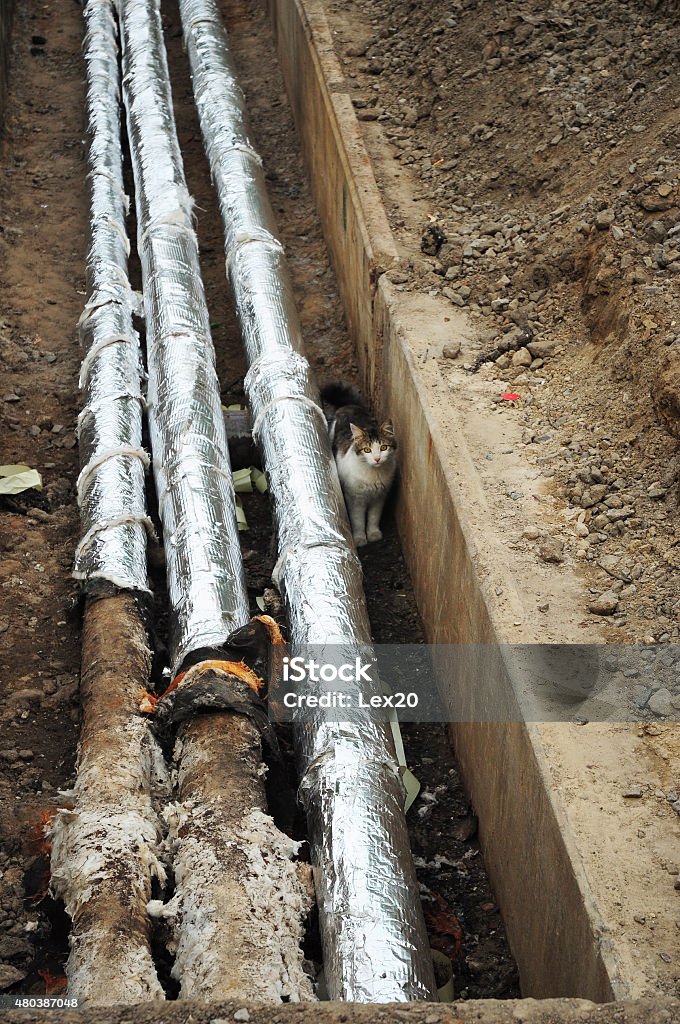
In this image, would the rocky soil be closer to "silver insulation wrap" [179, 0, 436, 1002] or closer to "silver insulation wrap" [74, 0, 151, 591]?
"silver insulation wrap" [179, 0, 436, 1002]

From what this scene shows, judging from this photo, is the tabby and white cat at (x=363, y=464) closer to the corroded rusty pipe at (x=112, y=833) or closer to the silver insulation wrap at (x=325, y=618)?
the silver insulation wrap at (x=325, y=618)

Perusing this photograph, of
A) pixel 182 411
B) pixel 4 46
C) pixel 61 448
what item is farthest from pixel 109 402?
pixel 4 46

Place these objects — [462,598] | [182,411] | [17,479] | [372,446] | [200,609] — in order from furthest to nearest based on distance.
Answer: [17,479]
[182,411]
[372,446]
[200,609]
[462,598]

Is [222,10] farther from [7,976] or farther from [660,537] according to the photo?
[7,976]

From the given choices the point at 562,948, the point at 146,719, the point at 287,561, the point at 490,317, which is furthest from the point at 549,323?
the point at 562,948

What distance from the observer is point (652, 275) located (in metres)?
6.22

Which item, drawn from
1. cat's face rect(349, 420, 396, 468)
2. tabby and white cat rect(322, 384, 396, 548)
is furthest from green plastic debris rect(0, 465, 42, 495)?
cat's face rect(349, 420, 396, 468)

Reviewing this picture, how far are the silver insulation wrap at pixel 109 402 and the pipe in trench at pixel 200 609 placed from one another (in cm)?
15

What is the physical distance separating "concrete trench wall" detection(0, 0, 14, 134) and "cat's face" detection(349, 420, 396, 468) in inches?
264

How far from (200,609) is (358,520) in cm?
164

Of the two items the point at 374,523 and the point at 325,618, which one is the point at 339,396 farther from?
the point at 325,618

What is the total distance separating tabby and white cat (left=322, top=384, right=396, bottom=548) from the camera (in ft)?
21.2

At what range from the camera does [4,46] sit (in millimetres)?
11906

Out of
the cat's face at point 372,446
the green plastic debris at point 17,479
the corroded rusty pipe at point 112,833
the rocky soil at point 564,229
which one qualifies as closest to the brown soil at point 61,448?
the green plastic debris at point 17,479
